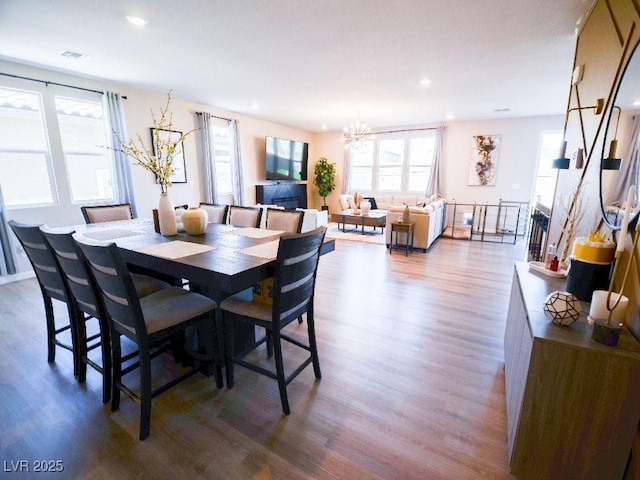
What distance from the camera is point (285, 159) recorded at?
25.5ft

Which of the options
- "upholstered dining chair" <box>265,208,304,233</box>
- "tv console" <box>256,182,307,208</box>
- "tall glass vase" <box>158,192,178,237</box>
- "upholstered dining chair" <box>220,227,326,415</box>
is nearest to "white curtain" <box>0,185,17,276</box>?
"tall glass vase" <box>158,192,178,237</box>

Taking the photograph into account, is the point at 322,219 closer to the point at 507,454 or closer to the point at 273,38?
the point at 273,38

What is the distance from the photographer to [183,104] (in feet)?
17.7

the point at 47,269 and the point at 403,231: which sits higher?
the point at 47,269

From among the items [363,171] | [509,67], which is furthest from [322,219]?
[509,67]

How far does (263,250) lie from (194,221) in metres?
0.84

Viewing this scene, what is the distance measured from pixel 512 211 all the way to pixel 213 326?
7667 mm

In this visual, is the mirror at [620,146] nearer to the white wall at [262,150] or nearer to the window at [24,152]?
the white wall at [262,150]

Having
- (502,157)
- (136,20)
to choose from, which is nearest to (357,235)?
(502,157)

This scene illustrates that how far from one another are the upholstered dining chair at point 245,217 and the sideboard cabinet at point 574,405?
2278 mm

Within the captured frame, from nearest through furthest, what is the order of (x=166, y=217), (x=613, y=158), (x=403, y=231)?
(x=613, y=158), (x=166, y=217), (x=403, y=231)

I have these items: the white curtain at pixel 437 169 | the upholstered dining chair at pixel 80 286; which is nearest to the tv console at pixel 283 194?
the white curtain at pixel 437 169

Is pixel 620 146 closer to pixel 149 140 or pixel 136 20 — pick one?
pixel 136 20

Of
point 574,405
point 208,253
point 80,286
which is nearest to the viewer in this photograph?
point 574,405
